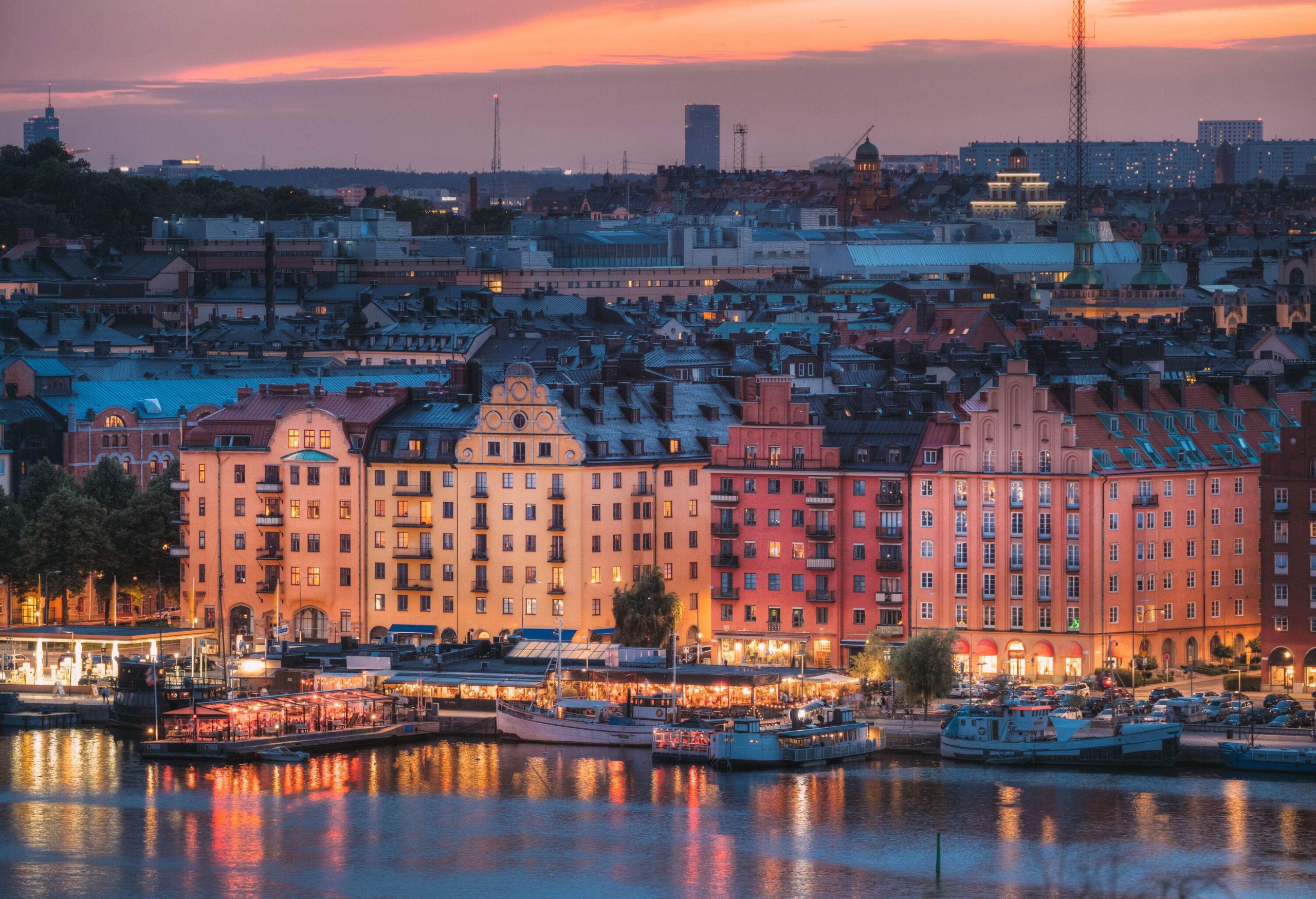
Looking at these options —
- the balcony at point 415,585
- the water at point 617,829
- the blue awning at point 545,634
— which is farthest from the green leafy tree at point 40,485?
the water at point 617,829

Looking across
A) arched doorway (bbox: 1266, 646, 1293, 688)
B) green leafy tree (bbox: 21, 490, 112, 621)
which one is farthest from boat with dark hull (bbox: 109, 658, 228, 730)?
arched doorway (bbox: 1266, 646, 1293, 688)

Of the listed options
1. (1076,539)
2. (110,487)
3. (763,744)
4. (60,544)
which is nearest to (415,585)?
(60,544)

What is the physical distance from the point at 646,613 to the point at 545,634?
2.80 m

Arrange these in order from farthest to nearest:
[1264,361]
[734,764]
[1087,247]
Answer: [1087,247] → [1264,361] → [734,764]

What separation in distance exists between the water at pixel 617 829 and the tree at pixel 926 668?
271 cm

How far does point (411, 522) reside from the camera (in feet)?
222

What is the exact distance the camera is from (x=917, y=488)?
2534 inches

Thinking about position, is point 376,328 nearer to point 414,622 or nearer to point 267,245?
point 267,245

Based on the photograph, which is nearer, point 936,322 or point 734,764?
point 734,764

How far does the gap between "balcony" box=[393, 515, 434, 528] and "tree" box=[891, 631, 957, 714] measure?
12510mm

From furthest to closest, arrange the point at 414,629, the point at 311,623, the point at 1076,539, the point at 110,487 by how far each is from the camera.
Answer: the point at 110,487
the point at 311,623
the point at 414,629
the point at 1076,539

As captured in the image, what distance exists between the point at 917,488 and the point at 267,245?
7204 cm

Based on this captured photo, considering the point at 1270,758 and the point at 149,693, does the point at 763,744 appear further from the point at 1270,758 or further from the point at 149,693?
the point at 149,693

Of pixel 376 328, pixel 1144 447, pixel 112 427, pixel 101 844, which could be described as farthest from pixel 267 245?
pixel 101 844
